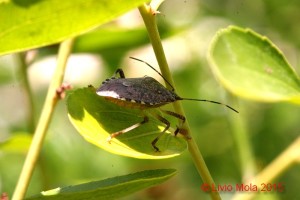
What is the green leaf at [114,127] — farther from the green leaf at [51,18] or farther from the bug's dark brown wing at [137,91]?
the green leaf at [51,18]

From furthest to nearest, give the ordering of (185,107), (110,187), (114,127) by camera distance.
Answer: (185,107), (114,127), (110,187)

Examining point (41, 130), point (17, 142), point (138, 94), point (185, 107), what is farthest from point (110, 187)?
point (185, 107)

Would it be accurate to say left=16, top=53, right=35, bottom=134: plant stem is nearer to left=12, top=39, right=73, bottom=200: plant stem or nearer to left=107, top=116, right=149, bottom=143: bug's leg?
left=12, top=39, right=73, bottom=200: plant stem

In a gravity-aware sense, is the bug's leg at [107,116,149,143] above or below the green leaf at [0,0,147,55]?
below

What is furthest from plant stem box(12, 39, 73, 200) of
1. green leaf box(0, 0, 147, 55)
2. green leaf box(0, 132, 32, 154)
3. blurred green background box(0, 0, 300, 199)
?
blurred green background box(0, 0, 300, 199)

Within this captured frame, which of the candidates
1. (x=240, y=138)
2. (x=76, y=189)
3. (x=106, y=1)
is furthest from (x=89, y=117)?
(x=240, y=138)

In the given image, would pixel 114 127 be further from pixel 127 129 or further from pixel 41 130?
pixel 41 130

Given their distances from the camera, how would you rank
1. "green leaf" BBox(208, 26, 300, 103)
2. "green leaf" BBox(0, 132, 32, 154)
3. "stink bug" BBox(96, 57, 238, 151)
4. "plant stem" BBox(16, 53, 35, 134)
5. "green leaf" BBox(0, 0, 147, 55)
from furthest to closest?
"plant stem" BBox(16, 53, 35, 134) → "green leaf" BBox(0, 132, 32, 154) → "stink bug" BBox(96, 57, 238, 151) → "green leaf" BBox(208, 26, 300, 103) → "green leaf" BBox(0, 0, 147, 55)
